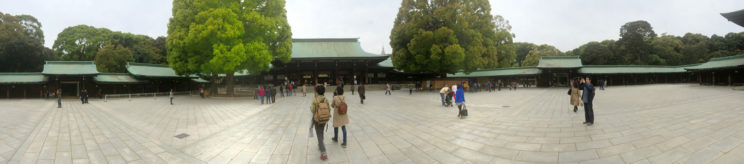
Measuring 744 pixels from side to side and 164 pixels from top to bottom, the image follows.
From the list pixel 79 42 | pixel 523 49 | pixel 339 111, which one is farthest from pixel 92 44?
pixel 523 49

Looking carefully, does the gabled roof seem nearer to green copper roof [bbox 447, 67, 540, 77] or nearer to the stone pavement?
the stone pavement

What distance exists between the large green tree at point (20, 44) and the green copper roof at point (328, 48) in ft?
107

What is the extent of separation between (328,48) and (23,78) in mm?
29260

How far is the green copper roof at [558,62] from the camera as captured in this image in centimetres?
3333

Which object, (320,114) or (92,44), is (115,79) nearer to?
(92,44)

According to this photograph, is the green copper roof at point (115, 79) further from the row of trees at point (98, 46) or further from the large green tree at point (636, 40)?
the large green tree at point (636, 40)

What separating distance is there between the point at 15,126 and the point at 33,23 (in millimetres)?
45657

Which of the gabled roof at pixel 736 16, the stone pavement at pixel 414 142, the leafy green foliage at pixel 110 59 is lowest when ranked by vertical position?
the stone pavement at pixel 414 142

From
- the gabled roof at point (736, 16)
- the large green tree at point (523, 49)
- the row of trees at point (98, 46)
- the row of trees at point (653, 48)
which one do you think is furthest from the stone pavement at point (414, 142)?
the large green tree at point (523, 49)

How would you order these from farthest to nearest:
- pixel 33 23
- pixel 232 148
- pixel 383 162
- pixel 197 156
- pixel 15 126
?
pixel 33 23 < pixel 15 126 < pixel 232 148 < pixel 197 156 < pixel 383 162

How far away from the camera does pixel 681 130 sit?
20.2 ft

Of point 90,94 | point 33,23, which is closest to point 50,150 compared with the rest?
point 90,94

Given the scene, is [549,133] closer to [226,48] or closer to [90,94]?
[226,48]

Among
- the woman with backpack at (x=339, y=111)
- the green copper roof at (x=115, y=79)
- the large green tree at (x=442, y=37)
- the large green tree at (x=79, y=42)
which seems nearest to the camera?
the woman with backpack at (x=339, y=111)
